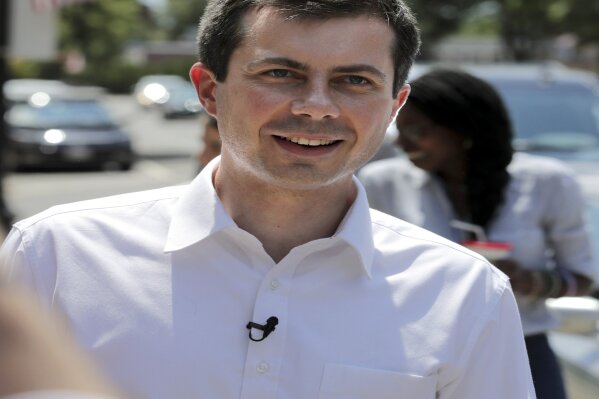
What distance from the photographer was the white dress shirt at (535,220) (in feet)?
12.1

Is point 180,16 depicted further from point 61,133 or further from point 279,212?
point 279,212

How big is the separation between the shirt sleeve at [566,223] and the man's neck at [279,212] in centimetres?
170

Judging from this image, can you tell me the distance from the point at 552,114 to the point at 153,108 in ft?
155

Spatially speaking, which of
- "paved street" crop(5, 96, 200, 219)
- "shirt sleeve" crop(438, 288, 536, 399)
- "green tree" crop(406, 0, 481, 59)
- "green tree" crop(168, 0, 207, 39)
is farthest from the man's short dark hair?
"green tree" crop(168, 0, 207, 39)

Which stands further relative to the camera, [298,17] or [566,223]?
[566,223]

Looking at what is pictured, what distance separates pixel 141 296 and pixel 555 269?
2.12 metres

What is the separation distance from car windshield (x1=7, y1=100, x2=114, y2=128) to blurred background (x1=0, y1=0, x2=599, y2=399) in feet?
0.08

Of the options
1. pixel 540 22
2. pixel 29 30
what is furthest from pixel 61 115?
pixel 540 22

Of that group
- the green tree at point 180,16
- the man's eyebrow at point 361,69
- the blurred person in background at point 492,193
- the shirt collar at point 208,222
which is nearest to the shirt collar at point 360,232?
the shirt collar at point 208,222

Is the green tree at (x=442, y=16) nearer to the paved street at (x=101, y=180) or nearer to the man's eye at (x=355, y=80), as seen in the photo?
the paved street at (x=101, y=180)

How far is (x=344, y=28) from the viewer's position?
2072 millimetres

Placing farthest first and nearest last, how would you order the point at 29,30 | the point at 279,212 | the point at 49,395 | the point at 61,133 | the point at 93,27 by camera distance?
the point at 93,27
the point at 61,133
the point at 29,30
the point at 279,212
the point at 49,395

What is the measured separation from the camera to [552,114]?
7.07 meters

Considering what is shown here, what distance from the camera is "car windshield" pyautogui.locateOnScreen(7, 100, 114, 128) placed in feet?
72.3
